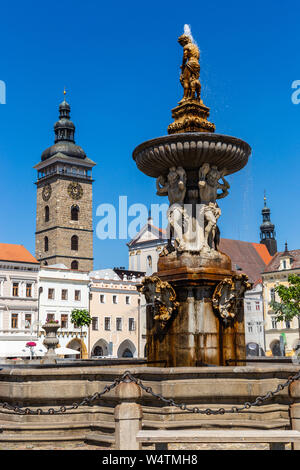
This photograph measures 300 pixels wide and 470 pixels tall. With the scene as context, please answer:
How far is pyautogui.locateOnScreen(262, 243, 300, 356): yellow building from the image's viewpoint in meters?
54.9

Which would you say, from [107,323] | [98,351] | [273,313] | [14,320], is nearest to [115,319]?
[107,323]

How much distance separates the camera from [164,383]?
729cm

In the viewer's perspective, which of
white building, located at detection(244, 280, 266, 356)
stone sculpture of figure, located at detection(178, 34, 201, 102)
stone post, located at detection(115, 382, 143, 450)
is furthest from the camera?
white building, located at detection(244, 280, 266, 356)

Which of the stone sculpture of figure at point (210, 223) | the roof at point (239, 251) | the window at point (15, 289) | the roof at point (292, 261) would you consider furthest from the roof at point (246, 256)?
the stone sculpture of figure at point (210, 223)

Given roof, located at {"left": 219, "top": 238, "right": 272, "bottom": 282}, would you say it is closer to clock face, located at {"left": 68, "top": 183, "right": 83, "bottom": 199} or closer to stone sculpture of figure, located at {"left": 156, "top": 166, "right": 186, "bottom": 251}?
clock face, located at {"left": 68, "top": 183, "right": 83, "bottom": 199}

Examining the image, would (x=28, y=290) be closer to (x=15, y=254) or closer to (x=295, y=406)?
(x=15, y=254)

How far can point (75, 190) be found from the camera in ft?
281

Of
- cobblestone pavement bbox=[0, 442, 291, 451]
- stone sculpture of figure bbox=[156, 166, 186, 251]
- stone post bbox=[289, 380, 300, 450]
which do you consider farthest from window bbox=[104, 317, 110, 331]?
stone post bbox=[289, 380, 300, 450]

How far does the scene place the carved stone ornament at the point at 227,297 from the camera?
1015cm

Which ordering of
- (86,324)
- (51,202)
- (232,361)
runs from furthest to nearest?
(51,202) < (86,324) < (232,361)

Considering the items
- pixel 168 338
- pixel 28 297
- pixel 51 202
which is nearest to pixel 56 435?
pixel 168 338

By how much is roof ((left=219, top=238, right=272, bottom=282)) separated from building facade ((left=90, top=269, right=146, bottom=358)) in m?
15.5

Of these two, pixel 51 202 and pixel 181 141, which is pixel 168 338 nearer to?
pixel 181 141
